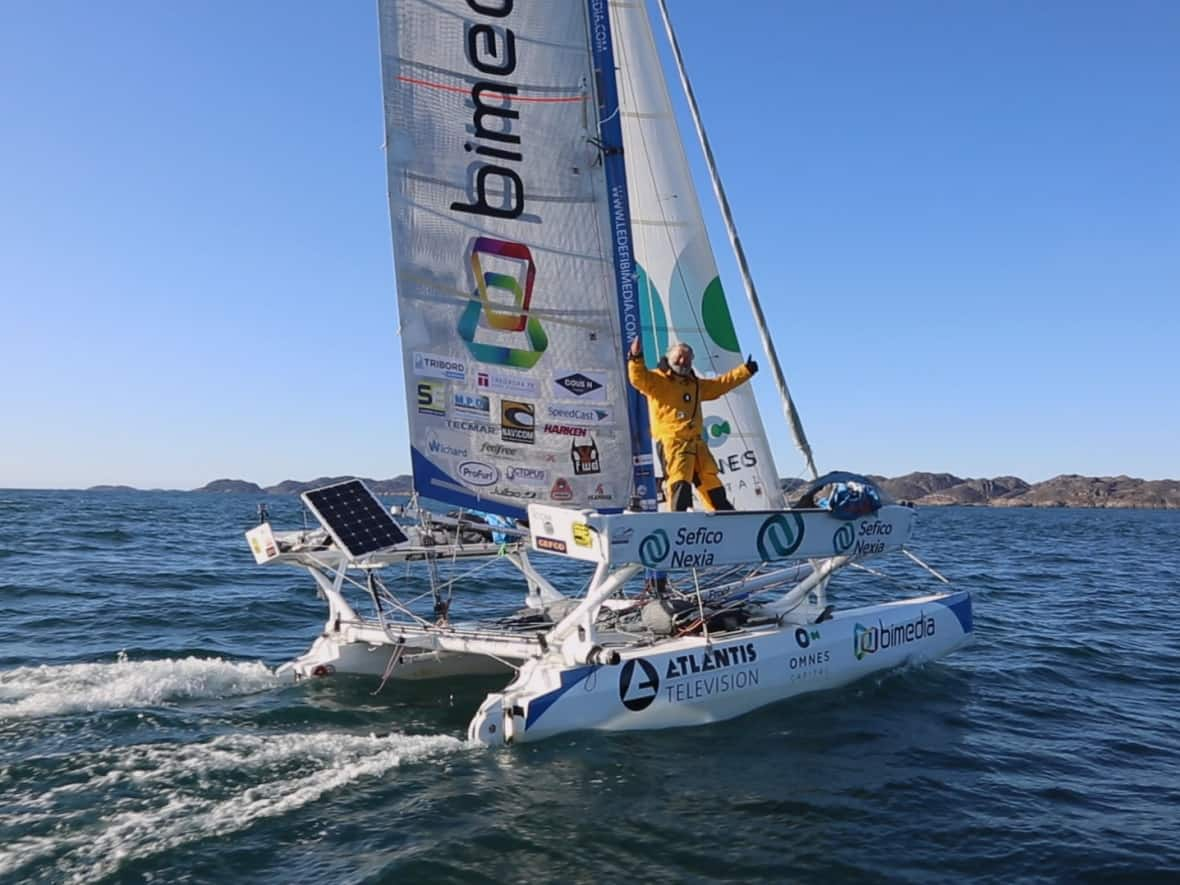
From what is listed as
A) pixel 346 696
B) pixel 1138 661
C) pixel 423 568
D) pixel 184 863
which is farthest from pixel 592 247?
pixel 423 568

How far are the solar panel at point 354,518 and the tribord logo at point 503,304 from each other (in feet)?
6.54

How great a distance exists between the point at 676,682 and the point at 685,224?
6.06 metres

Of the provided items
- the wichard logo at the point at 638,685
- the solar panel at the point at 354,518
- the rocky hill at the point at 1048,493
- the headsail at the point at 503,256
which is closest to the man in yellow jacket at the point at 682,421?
the headsail at the point at 503,256

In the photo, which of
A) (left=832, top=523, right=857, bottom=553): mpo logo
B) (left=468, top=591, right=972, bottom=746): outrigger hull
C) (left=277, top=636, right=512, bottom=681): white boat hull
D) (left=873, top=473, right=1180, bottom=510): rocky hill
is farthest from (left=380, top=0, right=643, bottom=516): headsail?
(left=873, top=473, right=1180, bottom=510): rocky hill

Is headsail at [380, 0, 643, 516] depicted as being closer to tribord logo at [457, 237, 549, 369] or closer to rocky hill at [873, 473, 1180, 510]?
tribord logo at [457, 237, 549, 369]

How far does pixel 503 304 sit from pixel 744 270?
3.55m

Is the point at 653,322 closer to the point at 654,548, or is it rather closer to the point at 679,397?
the point at 679,397

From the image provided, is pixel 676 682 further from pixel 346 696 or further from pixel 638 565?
pixel 346 696

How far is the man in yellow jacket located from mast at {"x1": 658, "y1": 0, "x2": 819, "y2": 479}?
1917 mm

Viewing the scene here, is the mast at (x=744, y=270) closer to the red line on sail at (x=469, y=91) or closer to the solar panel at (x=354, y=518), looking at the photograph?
the red line on sail at (x=469, y=91)

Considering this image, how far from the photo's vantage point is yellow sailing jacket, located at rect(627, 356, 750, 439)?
9039 millimetres

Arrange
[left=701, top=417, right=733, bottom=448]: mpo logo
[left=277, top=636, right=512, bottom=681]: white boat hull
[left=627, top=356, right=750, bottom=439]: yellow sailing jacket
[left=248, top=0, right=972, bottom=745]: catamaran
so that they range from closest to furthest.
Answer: [left=627, top=356, right=750, bottom=439]: yellow sailing jacket
[left=248, top=0, right=972, bottom=745]: catamaran
[left=277, top=636, right=512, bottom=681]: white boat hull
[left=701, top=417, right=733, bottom=448]: mpo logo

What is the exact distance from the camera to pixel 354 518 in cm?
948

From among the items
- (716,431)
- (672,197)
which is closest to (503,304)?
(672,197)
